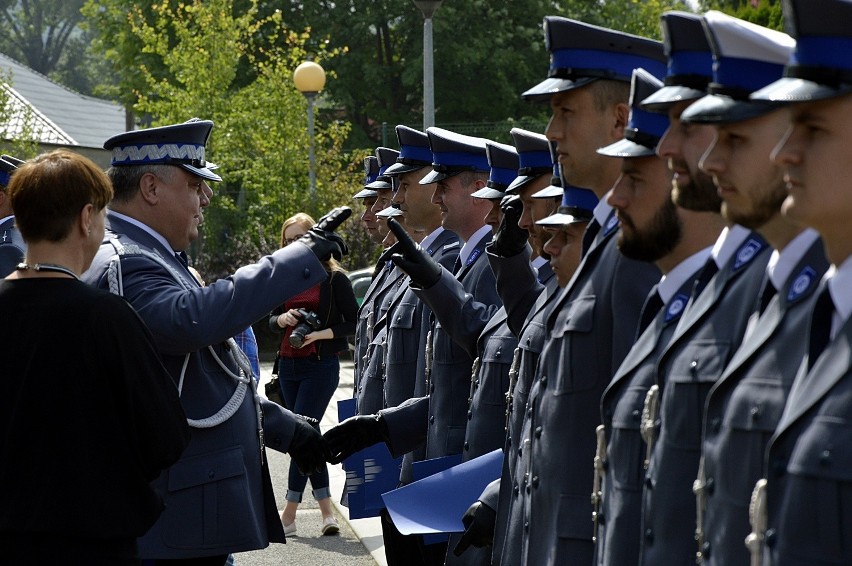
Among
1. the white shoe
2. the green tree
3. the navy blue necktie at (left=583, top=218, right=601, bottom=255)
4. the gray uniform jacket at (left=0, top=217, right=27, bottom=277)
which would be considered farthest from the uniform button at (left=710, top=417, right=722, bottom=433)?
the green tree

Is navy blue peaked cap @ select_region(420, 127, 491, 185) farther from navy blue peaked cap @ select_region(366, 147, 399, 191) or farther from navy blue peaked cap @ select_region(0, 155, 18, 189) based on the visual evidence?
navy blue peaked cap @ select_region(0, 155, 18, 189)

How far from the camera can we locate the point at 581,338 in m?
3.89

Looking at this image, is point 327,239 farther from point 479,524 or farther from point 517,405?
point 479,524

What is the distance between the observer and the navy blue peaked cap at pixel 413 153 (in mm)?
7734

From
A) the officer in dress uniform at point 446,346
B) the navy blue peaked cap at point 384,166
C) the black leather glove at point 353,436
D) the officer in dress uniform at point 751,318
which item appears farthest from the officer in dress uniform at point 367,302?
the officer in dress uniform at point 751,318

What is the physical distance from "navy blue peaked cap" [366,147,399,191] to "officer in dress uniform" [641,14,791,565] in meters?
5.77

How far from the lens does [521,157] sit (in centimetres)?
533

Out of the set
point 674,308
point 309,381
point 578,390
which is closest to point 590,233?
point 578,390

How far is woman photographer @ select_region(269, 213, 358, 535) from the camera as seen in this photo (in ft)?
32.2

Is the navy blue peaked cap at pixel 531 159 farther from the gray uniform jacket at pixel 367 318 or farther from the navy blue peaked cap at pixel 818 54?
the gray uniform jacket at pixel 367 318

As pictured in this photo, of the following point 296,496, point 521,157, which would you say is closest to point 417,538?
point 521,157

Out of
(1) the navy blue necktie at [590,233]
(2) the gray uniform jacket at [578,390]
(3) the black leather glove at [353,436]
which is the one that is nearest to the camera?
(2) the gray uniform jacket at [578,390]

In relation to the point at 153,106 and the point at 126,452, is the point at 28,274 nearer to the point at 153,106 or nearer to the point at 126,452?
the point at 126,452

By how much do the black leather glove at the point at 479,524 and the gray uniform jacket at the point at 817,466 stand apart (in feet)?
7.04
